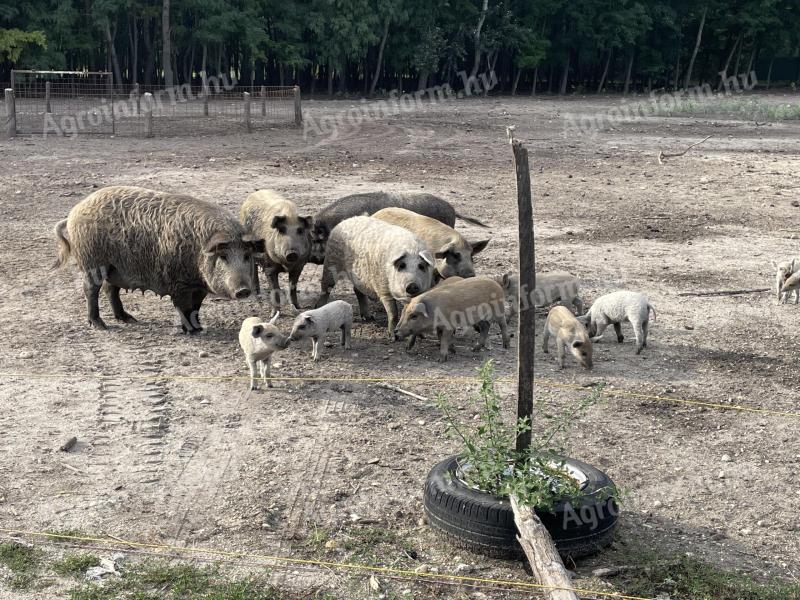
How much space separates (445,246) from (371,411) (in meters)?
2.84

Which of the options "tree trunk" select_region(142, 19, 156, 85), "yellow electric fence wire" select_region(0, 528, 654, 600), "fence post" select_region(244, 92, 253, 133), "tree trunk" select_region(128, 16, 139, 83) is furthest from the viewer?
"tree trunk" select_region(142, 19, 156, 85)

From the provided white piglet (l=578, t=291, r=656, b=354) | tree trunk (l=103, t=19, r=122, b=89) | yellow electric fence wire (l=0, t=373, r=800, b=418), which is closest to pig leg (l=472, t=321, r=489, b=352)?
yellow electric fence wire (l=0, t=373, r=800, b=418)

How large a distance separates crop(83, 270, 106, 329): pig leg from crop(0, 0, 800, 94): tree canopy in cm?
2647

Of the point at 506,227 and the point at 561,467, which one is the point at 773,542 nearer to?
the point at 561,467

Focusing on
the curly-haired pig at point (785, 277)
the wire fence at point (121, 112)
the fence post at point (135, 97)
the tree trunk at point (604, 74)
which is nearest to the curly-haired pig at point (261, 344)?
the curly-haired pig at point (785, 277)

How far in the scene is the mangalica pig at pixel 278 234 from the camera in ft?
33.8

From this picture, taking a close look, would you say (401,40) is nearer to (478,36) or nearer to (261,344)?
(478,36)

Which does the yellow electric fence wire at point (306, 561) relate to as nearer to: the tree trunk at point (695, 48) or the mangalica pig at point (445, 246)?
the mangalica pig at point (445, 246)

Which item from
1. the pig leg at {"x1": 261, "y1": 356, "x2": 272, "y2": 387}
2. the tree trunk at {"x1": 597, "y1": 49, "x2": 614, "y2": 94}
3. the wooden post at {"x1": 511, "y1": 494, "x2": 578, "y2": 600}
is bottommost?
the pig leg at {"x1": 261, "y1": 356, "x2": 272, "y2": 387}

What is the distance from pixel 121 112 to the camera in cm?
2805

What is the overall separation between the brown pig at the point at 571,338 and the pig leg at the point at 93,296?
171 inches

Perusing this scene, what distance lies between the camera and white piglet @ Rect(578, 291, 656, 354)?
9.41 meters

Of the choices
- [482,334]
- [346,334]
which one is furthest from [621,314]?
[346,334]

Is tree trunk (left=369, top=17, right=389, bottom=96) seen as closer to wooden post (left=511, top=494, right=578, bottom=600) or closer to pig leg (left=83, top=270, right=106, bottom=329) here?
pig leg (left=83, top=270, right=106, bottom=329)
